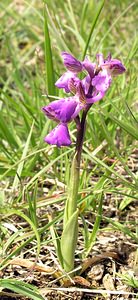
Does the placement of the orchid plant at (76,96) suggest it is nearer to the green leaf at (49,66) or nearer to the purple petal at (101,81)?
the purple petal at (101,81)

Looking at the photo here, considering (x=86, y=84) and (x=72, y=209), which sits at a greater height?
(x=86, y=84)

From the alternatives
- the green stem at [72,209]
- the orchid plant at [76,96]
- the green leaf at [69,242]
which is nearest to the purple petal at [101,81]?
the orchid plant at [76,96]

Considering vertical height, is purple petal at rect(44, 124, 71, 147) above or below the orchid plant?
below

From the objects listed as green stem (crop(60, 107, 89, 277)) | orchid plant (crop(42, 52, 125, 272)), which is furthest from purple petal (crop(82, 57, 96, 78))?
green stem (crop(60, 107, 89, 277))

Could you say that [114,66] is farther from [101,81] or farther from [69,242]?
[69,242]

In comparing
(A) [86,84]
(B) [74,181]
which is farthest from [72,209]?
(A) [86,84]

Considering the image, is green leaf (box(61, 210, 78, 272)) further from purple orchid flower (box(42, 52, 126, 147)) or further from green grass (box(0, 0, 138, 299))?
purple orchid flower (box(42, 52, 126, 147))

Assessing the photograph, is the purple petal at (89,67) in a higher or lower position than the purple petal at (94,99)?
higher

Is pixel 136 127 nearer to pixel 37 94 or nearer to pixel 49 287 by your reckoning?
pixel 49 287
